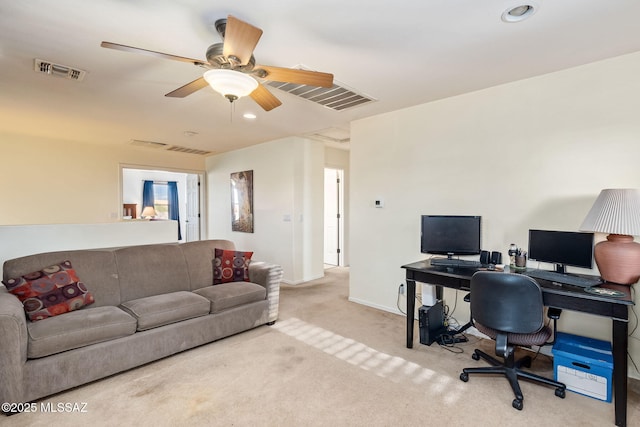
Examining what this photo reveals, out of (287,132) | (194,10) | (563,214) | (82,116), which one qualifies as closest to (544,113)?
(563,214)

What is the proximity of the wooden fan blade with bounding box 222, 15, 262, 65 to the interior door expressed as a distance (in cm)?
579

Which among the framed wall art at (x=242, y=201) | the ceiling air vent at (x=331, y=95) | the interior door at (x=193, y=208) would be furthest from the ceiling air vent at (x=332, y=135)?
the interior door at (x=193, y=208)

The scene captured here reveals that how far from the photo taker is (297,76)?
1.90 metres

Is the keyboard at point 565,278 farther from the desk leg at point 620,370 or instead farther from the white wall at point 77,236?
the white wall at point 77,236

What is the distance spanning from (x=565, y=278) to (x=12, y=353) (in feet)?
12.3

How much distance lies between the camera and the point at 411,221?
11.6ft

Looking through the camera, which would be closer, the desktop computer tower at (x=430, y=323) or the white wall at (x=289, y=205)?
the desktop computer tower at (x=430, y=323)

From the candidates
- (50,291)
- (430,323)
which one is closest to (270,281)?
(430,323)

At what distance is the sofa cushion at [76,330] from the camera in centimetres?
202

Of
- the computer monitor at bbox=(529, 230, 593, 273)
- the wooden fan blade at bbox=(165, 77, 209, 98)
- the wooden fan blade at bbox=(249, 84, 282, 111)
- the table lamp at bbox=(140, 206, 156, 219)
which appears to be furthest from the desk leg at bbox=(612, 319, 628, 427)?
the table lamp at bbox=(140, 206, 156, 219)

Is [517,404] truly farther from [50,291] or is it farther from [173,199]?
[173,199]

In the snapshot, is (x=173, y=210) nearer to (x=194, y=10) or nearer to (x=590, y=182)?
(x=194, y=10)

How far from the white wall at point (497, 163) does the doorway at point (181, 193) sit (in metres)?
4.43

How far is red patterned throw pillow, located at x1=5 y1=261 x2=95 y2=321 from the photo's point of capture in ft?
7.38
